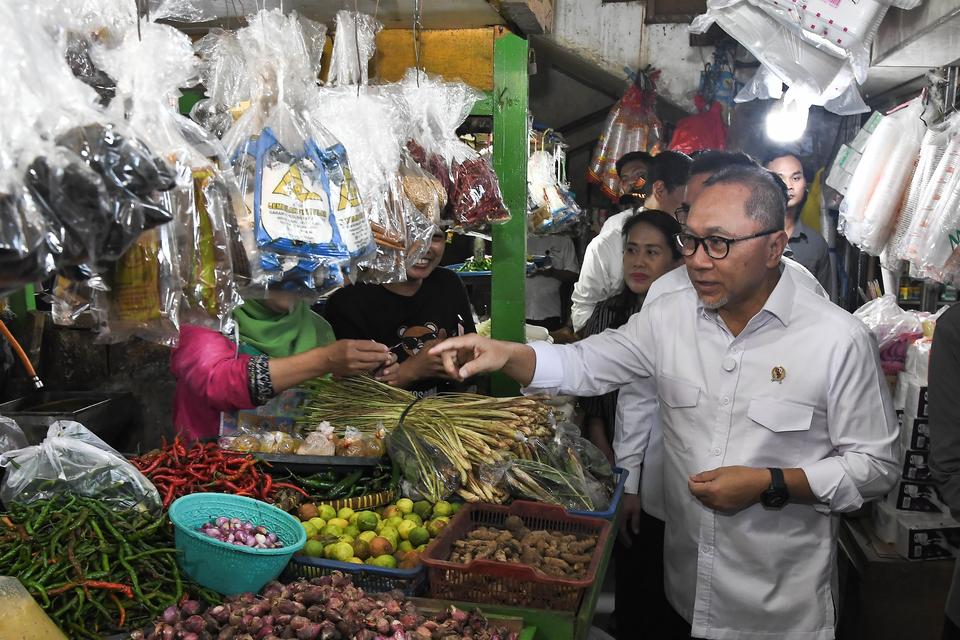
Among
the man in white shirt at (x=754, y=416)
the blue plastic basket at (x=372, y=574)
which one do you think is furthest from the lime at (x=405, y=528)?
the man in white shirt at (x=754, y=416)

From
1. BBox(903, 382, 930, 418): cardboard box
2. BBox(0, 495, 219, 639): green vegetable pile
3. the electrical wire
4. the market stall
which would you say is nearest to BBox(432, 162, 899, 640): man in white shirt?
the market stall

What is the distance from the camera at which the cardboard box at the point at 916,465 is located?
3.89 m

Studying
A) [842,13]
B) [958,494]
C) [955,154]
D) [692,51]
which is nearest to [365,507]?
[958,494]

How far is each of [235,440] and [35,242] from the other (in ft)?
5.47

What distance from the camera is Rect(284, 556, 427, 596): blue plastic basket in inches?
75.2

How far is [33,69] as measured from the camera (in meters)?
1.18

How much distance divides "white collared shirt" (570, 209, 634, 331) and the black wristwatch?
7.57ft

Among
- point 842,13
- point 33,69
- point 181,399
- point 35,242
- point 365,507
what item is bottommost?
point 365,507

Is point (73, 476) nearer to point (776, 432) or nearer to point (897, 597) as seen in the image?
point (776, 432)

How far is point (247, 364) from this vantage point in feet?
8.32

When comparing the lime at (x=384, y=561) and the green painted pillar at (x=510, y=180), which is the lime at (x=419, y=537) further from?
the green painted pillar at (x=510, y=180)

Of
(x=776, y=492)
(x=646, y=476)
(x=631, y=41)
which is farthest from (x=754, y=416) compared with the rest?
(x=631, y=41)

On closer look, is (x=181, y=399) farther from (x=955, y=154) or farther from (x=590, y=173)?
(x=590, y=173)

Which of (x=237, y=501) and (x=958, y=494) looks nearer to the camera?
(x=237, y=501)
